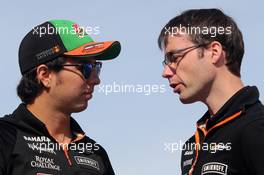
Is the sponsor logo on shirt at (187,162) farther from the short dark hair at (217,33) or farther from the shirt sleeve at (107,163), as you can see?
the shirt sleeve at (107,163)

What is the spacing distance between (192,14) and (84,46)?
1565 mm

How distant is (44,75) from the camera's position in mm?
7211

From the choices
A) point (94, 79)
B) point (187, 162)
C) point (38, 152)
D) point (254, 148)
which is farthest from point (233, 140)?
point (94, 79)

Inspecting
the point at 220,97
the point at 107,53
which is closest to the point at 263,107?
the point at 220,97

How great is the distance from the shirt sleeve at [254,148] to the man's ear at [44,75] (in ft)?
9.34

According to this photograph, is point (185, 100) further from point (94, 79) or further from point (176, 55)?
point (94, 79)

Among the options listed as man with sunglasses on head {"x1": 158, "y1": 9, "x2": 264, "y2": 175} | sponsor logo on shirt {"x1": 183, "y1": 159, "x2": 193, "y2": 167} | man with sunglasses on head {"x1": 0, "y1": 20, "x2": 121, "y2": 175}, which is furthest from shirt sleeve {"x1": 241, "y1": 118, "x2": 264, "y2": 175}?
man with sunglasses on head {"x1": 0, "y1": 20, "x2": 121, "y2": 175}

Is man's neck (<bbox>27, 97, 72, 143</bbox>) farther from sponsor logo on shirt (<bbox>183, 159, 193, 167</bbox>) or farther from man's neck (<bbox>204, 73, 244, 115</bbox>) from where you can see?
man's neck (<bbox>204, 73, 244, 115</bbox>)

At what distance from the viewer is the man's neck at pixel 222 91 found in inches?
227

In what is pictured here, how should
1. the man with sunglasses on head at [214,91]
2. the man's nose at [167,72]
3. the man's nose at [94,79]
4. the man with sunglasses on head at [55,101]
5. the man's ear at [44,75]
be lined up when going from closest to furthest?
the man with sunglasses on head at [214,91], the man's nose at [167,72], the man with sunglasses on head at [55,101], the man's ear at [44,75], the man's nose at [94,79]

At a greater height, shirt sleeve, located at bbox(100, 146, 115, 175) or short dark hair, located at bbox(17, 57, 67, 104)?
short dark hair, located at bbox(17, 57, 67, 104)

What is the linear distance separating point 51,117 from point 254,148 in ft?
9.26

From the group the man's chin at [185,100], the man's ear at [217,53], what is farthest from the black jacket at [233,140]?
the man's ear at [217,53]

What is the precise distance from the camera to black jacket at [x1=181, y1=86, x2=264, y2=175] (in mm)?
5086
